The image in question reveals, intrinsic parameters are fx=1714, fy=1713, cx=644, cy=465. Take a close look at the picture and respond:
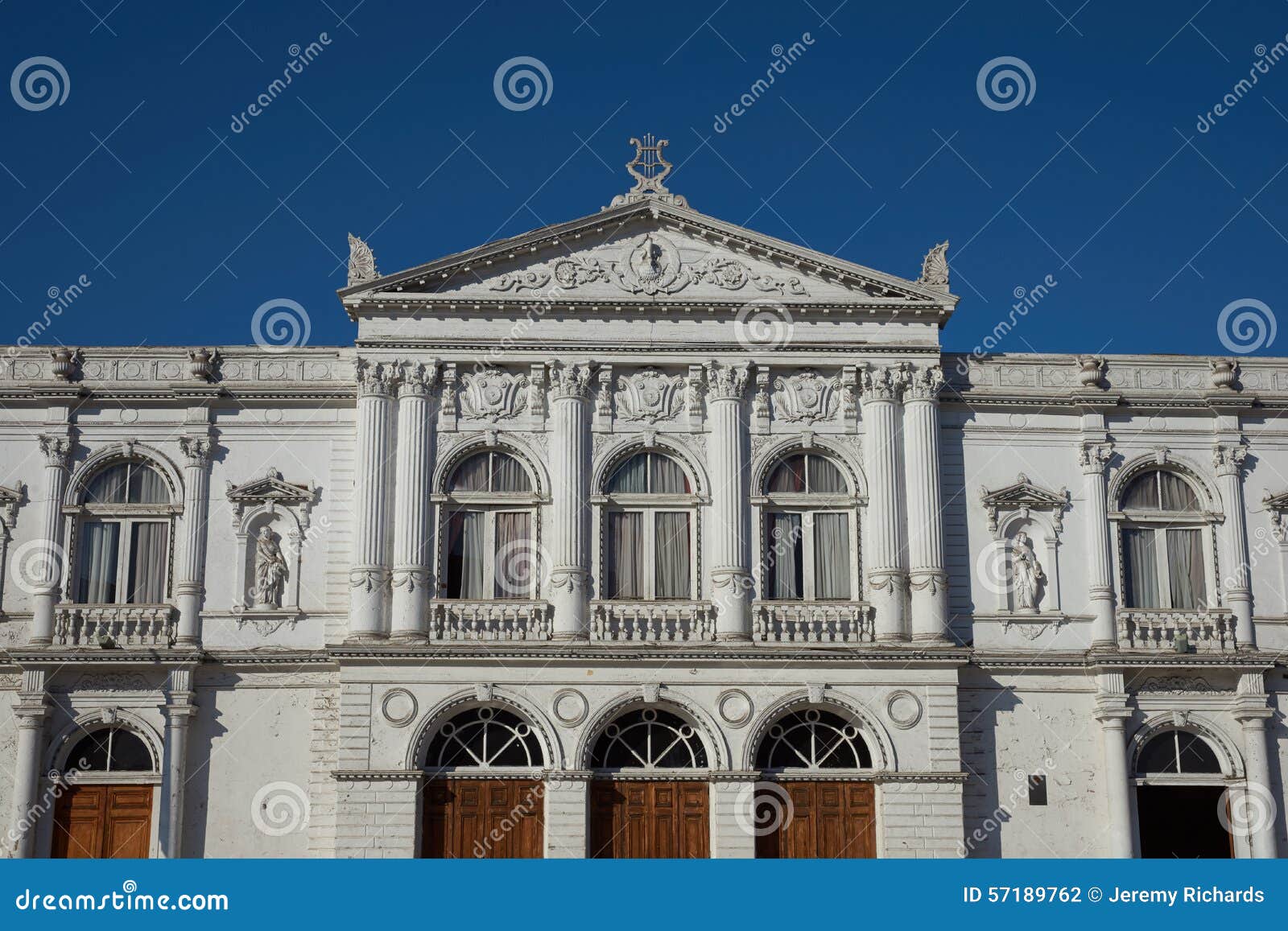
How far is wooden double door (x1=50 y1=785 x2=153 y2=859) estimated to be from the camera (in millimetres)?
33594

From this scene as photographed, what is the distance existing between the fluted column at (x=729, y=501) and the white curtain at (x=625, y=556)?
1.48 metres

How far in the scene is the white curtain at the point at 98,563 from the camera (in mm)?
35062

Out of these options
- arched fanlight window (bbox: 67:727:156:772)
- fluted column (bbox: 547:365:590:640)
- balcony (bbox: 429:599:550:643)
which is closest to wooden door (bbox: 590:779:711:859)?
fluted column (bbox: 547:365:590:640)

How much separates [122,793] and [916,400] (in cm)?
1789

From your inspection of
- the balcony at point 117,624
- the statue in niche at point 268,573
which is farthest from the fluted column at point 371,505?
the balcony at point 117,624

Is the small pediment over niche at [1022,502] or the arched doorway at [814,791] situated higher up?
the small pediment over niche at [1022,502]

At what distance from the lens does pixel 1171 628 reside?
3525 centimetres

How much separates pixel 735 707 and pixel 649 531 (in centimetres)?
407

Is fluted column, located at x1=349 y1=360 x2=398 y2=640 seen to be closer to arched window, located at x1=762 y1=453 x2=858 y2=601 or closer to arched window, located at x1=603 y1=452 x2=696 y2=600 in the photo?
arched window, located at x1=603 y1=452 x2=696 y2=600

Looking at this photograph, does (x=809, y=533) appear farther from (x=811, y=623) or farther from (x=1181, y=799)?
(x=1181, y=799)

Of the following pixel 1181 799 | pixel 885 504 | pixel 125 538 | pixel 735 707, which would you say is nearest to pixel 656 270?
pixel 885 504

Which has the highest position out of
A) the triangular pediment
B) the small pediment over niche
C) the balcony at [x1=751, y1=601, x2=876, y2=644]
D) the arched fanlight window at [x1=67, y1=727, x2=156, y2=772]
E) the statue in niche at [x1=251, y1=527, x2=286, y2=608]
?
the triangular pediment

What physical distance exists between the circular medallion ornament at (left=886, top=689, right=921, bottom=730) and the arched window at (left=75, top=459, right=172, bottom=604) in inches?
584

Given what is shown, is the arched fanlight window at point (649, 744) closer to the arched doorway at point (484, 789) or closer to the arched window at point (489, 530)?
the arched doorway at point (484, 789)
